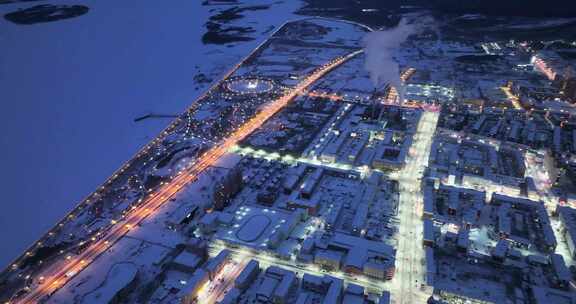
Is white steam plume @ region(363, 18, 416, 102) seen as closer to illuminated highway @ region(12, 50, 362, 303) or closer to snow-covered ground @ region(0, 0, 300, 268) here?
illuminated highway @ region(12, 50, 362, 303)

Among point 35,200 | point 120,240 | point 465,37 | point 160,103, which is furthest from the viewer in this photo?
point 465,37

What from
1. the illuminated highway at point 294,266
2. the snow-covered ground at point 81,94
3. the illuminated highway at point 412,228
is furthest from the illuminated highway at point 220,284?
the snow-covered ground at point 81,94

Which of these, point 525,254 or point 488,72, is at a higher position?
point 488,72

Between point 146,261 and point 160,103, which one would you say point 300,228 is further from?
point 160,103

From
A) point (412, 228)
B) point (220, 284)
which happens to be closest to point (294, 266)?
point (220, 284)

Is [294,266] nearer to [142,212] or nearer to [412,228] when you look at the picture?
[412,228]

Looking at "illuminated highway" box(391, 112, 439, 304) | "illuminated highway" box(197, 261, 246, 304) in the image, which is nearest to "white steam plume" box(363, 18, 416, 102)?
"illuminated highway" box(391, 112, 439, 304)

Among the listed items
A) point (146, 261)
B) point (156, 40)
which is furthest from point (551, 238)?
point (156, 40)
